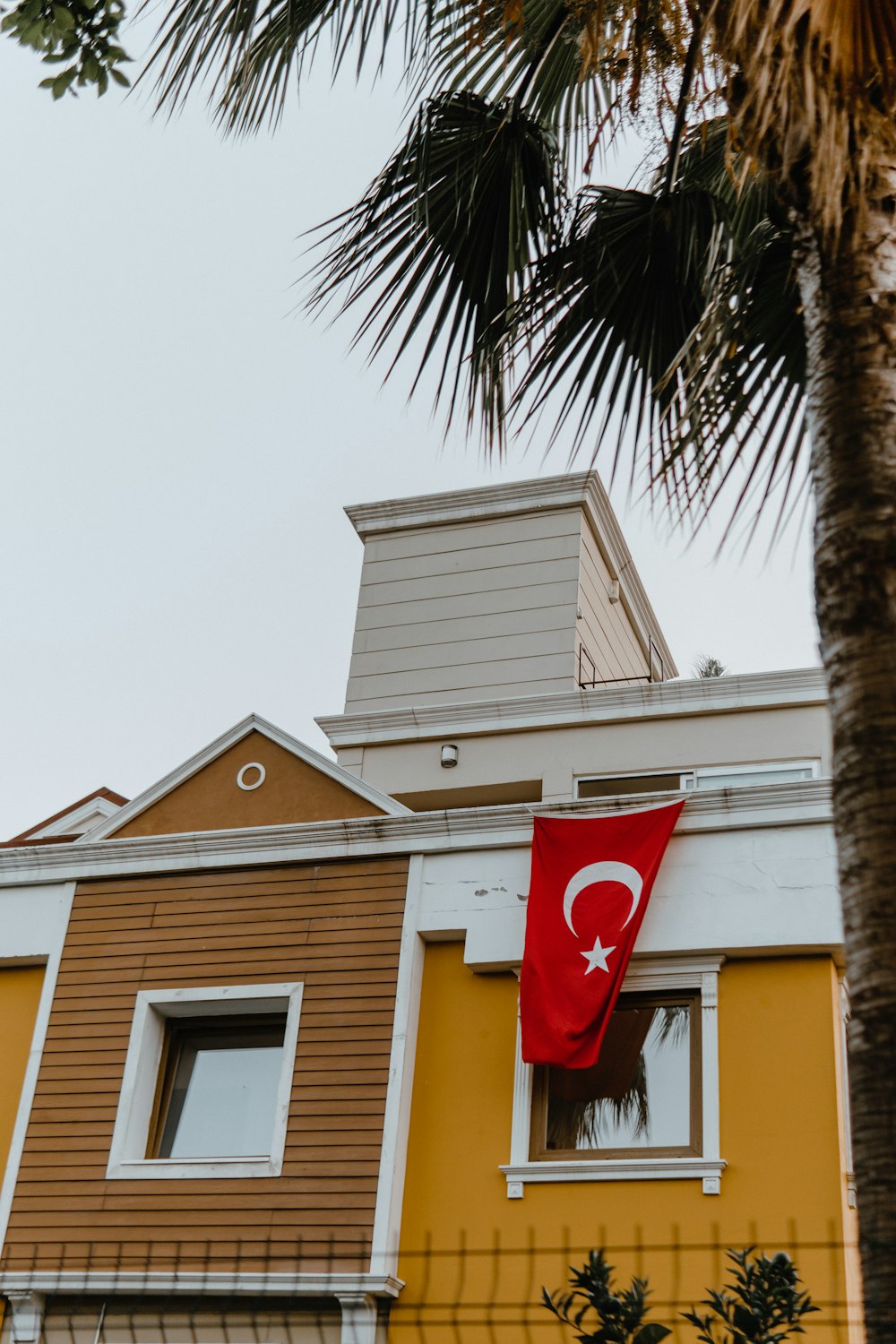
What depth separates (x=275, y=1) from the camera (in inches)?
273

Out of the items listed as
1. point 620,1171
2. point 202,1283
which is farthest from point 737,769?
point 202,1283

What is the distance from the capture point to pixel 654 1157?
33.1 feet

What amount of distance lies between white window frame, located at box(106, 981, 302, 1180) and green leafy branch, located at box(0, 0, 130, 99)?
704 centimetres

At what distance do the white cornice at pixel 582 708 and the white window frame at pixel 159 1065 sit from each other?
21.0ft

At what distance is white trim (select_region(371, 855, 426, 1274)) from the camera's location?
1027 cm

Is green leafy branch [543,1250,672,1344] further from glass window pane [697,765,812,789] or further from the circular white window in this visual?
glass window pane [697,765,812,789]

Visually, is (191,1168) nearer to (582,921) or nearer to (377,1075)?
(377,1075)

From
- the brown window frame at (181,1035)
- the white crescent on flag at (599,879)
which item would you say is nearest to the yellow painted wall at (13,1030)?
the brown window frame at (181,1035)

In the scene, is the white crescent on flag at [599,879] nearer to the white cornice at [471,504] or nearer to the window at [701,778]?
the window at [701,778]

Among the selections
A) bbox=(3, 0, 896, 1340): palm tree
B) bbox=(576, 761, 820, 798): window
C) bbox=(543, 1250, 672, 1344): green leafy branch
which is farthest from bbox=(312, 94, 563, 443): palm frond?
bbox=(576, 761, 820, 798): window

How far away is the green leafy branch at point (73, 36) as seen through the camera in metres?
6.05

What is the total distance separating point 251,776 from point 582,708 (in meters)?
5.42

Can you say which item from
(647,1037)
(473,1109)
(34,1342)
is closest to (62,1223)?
(34,1342)

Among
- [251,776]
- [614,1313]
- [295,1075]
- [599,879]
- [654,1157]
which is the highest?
[251,776]
